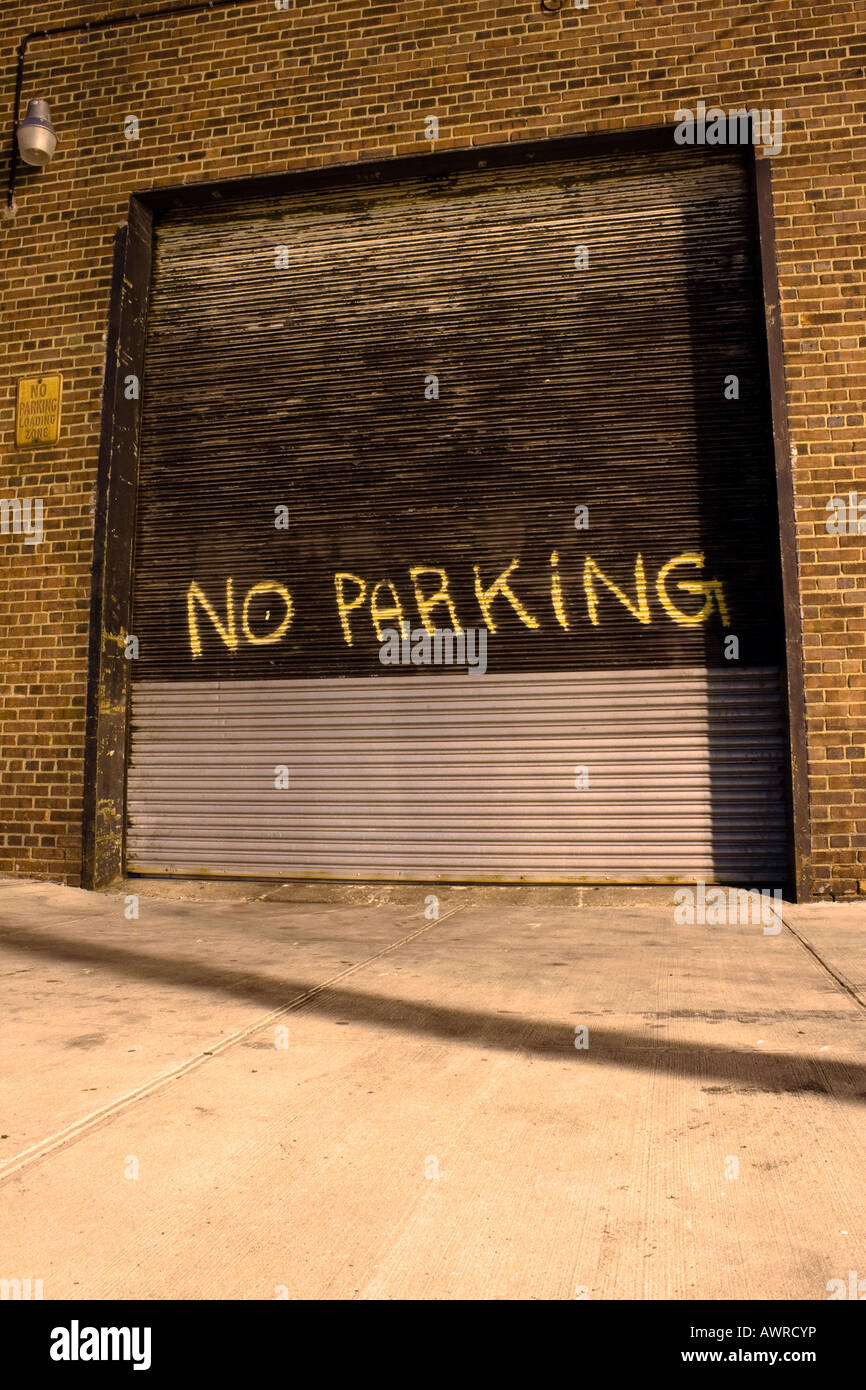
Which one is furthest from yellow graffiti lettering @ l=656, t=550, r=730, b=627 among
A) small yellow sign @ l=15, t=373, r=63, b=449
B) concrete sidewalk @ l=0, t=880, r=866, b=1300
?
small yellow sign @ l=15, t=373, r=63, b=449

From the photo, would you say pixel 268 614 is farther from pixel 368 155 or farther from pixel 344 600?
pixel 368 155

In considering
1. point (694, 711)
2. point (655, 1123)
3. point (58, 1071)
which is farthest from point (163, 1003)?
point (694, 711)

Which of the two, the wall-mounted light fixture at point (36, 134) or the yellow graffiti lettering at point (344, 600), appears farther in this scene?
the wall-mounted light fixture at point (36, 134)

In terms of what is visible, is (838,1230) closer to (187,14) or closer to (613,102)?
(613,102)

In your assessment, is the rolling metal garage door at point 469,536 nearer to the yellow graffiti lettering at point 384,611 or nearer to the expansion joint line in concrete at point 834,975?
the yellow graffiti lettering at point 384,611

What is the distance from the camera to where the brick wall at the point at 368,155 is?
5.49 meters

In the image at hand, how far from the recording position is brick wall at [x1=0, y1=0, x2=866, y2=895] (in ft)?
18.0

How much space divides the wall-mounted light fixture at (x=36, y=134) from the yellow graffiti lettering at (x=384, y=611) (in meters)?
4.11

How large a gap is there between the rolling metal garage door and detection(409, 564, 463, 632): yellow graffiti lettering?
1.0 inches

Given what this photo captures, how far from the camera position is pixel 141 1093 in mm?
2443

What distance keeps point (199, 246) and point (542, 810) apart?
4.84 metres

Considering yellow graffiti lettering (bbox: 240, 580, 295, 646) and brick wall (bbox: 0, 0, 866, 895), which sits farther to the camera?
yellow graffiti lettering (bbox: 240, 580, 295, 646)

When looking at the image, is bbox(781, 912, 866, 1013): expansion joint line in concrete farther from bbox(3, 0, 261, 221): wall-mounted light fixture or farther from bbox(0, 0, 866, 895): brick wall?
bbox(3, 0, 261, 221): wall-mounted light fixture

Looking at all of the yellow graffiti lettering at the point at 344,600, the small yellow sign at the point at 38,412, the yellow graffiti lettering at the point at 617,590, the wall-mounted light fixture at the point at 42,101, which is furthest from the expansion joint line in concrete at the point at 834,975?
the wall-mounted light fixture at the point at 42,101
